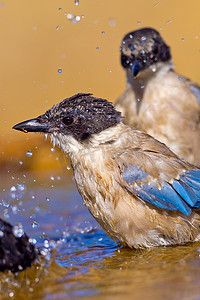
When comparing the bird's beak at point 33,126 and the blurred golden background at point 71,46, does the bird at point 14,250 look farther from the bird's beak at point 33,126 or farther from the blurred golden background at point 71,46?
the blurred golden background at point 71,46

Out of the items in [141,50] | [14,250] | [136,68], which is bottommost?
[14,250]

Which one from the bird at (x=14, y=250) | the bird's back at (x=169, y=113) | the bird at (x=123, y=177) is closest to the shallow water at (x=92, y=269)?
the bird at (x=14, y=250)

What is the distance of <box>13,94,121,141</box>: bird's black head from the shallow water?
0.81 metres

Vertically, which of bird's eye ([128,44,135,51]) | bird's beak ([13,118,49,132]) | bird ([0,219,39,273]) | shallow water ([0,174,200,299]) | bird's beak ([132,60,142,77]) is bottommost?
shallow water ([0,174,200,299])

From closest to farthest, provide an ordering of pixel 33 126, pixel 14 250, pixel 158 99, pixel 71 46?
pixel 14 250 < pixel 33 126 < pixel 158 99 < pixel 71 46

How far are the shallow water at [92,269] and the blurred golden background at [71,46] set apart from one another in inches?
221

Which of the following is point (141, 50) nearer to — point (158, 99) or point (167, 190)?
point (158, 99)

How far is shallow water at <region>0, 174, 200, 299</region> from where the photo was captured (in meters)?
3.25

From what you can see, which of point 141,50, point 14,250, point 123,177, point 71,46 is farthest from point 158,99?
point 71,46

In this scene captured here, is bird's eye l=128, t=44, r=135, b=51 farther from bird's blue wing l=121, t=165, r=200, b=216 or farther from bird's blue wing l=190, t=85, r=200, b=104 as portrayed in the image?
bird's blue wing l=121, t=165, r=200, b=216

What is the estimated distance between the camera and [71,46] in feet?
45.2

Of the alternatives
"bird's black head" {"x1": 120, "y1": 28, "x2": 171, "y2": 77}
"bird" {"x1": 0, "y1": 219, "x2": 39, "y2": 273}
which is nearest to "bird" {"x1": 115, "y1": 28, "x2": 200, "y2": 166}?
"bird's black head" {"x1": 120, "y1": 28, "x2": 171, "y2": 77}

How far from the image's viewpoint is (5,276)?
12.0ft

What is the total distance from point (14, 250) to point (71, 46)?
10.5 meters
